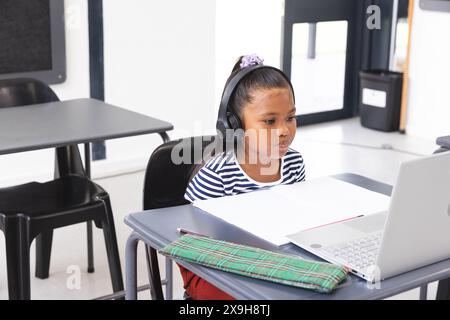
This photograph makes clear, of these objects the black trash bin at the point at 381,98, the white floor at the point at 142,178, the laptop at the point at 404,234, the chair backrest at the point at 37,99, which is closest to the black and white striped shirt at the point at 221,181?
the laptop at the point at 404,234

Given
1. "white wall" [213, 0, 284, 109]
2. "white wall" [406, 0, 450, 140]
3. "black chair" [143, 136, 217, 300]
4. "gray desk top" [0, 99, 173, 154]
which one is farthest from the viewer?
"white wall" [213, 0, 284, 109]

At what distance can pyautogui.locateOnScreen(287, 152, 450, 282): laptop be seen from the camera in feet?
3.85

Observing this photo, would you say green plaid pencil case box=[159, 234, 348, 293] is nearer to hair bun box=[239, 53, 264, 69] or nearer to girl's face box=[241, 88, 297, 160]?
girl's face box=[241, 88, 297, 160]

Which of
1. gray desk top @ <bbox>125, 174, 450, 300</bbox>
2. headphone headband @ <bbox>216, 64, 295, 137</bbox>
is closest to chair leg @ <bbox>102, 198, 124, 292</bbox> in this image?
headphone headband @ <bbox>216, 64, 295, 137</bbox>

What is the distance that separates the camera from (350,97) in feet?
18.5

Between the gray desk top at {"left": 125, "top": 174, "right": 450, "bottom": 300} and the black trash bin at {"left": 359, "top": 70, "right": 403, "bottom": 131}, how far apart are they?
→ 3756 millimetres

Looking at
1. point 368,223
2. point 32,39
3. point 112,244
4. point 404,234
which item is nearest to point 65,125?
point 112,244

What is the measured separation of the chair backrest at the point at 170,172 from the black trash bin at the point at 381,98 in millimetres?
3469

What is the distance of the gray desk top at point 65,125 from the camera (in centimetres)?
216

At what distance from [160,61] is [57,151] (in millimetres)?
1651

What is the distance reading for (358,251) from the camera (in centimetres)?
132

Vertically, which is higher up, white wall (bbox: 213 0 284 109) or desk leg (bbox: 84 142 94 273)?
white wall (bbox: 213 0 284 109)

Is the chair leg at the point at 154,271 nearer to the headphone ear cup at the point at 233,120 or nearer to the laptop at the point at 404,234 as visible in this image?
the headphone ear cup at the point at 233,120
